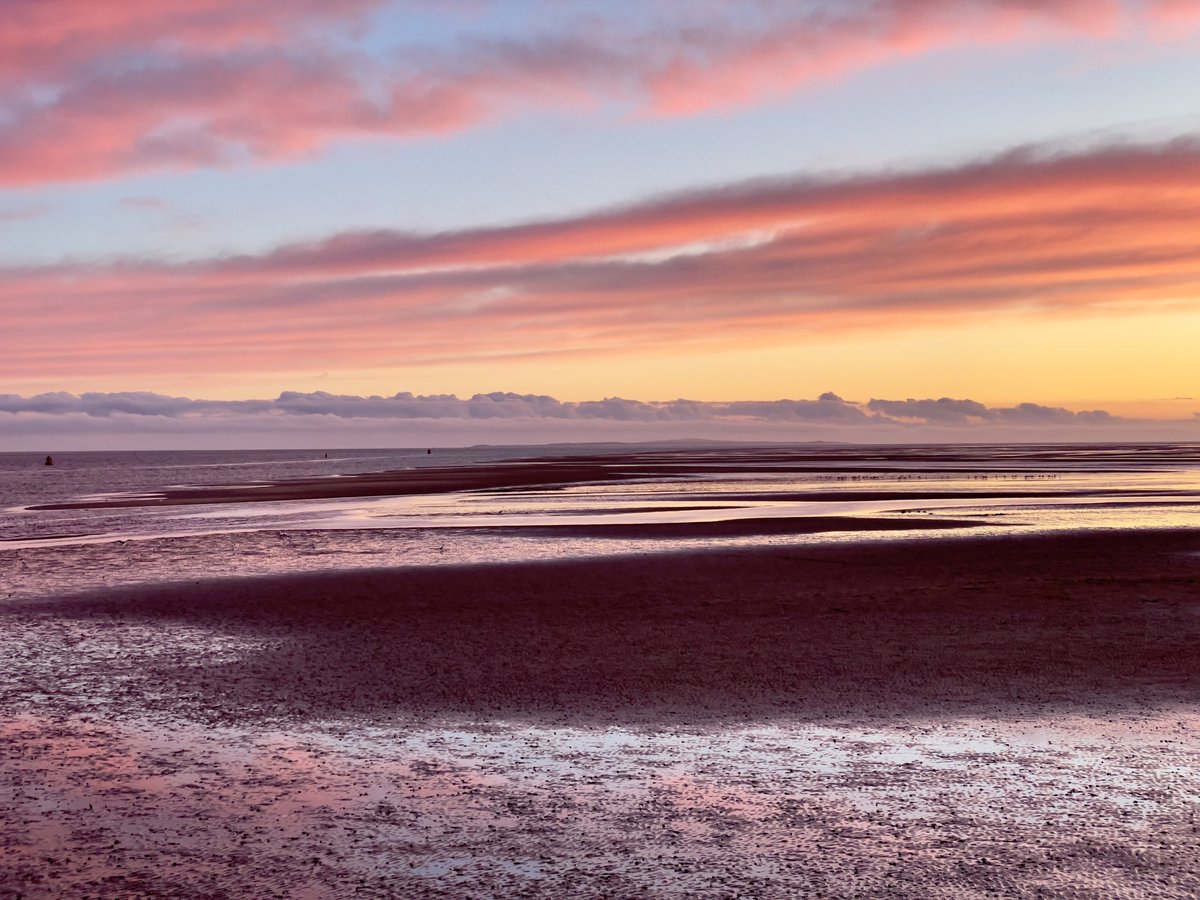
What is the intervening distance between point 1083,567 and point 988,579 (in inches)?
121

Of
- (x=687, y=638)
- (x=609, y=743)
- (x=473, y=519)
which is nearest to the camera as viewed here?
(x=609, y=743)

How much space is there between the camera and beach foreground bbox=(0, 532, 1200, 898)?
24.2 ft

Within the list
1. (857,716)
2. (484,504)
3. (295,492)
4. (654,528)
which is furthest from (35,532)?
(857,716)

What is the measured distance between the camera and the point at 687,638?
53.9 feet

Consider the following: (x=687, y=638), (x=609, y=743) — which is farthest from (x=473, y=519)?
(x=609, y=743)

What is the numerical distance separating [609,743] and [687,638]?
5873 millimetres

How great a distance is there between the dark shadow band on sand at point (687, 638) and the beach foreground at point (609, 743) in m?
0.08

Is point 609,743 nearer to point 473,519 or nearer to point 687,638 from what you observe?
point 687,638

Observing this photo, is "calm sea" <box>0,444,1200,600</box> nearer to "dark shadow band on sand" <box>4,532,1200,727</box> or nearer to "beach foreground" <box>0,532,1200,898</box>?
"dark shadow band on sand" <box>4,532,1200,727</box>

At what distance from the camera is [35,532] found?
3778cm

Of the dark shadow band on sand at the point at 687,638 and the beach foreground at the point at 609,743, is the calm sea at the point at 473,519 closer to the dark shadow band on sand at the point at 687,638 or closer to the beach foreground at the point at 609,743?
the dark shadow band on sand at the point at 687,638

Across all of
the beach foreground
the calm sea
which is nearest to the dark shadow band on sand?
the beach foreground

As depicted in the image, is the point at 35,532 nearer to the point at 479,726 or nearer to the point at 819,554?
the point at 819,554

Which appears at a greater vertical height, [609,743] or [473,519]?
[609,743]
